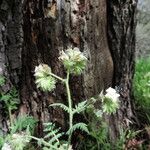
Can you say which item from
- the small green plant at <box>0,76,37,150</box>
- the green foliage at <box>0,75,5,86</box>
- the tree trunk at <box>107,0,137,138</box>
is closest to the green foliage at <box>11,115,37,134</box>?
the small green plant at <box>0,76,37,150</box>

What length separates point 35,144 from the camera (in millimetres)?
3559

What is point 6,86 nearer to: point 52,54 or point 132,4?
point 52,54

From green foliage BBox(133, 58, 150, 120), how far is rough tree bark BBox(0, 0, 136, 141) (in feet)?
1.12

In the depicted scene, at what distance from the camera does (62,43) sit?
10.8 feet

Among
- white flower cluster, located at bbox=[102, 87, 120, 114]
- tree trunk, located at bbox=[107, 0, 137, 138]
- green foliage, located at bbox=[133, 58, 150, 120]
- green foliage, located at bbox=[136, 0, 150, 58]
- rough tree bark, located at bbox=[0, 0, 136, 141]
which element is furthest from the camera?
green foliage, located at bbox=[136, 0, 150, 58]

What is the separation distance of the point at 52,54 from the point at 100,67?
0.33 meters

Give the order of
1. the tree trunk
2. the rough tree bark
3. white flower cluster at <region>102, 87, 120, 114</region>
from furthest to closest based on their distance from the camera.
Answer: the tree trunk
the rough tree bark
white flower cluster at <region>102, 87, 120, 114</region>

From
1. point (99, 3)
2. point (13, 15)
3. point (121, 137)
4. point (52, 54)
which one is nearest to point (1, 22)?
point (13, 15)

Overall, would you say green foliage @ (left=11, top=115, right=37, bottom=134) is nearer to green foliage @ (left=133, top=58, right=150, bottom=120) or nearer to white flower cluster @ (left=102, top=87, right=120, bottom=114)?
green foliage @ (left=133, top=58, right=150, bottom=120)

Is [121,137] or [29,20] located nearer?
[29,20]

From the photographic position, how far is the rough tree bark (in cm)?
325

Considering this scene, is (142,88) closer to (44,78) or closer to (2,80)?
(2,80)

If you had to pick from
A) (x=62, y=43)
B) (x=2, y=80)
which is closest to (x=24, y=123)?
(x=2, y=80)

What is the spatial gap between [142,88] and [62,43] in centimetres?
117
